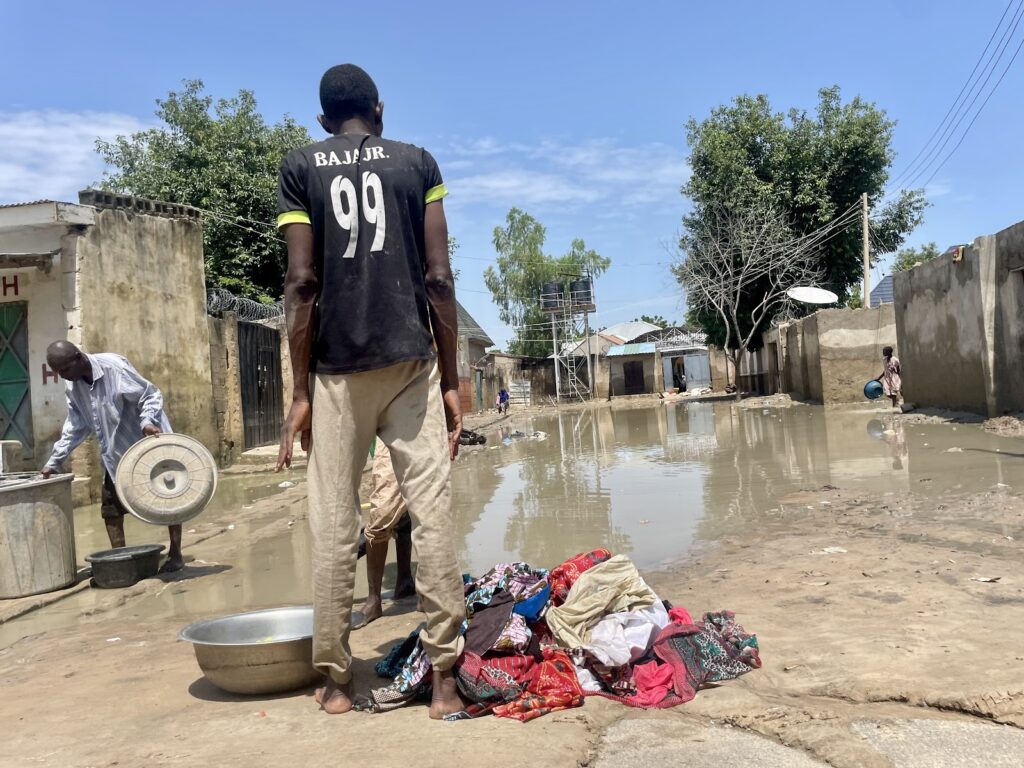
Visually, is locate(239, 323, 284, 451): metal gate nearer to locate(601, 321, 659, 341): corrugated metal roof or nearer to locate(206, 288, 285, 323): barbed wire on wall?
locate(206, 288, 285, 323): barbed wire on wall

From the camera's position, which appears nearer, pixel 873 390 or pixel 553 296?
pixel 873 390

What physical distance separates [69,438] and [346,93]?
12.4 ft

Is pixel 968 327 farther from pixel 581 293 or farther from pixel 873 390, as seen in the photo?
pixel 581 293

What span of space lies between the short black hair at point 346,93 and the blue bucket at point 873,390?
18043mm

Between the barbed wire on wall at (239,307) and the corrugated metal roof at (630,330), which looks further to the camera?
the corrugated metal roof at (630,330)

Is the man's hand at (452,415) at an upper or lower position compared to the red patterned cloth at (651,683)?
upper

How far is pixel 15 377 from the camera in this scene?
10.4 m

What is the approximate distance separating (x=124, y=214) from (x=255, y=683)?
9.32 m

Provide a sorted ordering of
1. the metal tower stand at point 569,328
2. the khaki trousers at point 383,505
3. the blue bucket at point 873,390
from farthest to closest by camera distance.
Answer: the metal tower stand at point 569,328 < the blue bucket at point 873,390 < the khaki trousers at point 383,505

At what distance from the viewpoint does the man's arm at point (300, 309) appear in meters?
2.62

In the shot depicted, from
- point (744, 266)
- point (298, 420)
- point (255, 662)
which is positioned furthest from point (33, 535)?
point (744, 266)

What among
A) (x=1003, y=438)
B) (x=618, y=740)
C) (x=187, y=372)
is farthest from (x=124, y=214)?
(x=1003, y=438)

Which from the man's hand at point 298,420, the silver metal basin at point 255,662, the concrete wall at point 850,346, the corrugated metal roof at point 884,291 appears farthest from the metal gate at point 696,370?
the man's hand at point 298,420

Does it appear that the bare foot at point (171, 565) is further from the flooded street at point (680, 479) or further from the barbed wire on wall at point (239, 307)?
the barbed wire on wall at point (239, 307)
